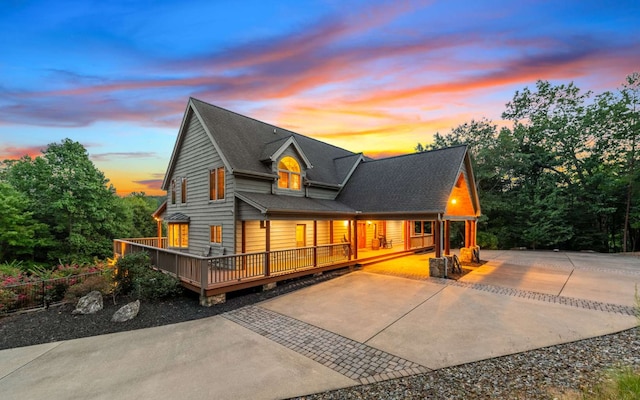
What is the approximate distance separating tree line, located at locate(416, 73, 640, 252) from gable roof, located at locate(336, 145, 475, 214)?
10.7 m

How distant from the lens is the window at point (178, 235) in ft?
47.5

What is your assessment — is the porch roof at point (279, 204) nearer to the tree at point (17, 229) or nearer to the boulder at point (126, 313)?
the boulder at point (126, 313)

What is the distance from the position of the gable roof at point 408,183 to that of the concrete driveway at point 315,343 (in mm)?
4436

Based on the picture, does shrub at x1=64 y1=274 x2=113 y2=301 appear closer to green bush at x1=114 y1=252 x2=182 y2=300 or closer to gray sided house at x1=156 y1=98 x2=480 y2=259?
green bush at x1=114 y1=252 x2=182 y2=300

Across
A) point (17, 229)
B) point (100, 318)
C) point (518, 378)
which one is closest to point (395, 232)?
point (518, 378)

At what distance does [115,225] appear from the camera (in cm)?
2586

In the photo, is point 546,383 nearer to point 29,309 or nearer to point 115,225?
point 29,309

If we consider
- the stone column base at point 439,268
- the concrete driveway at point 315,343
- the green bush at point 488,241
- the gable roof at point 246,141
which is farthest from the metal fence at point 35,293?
the green bush at point 488,241

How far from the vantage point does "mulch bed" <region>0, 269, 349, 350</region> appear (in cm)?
631

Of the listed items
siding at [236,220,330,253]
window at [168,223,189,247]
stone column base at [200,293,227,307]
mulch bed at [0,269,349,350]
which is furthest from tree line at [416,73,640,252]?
window at [168,223,189,247]

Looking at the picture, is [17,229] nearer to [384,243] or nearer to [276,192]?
[276,192]

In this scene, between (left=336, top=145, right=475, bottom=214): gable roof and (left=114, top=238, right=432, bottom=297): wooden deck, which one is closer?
(left=114, top=238, right=432, bottom=297): wooden deck

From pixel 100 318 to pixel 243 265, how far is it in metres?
4.06

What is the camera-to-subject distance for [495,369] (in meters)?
4.39
